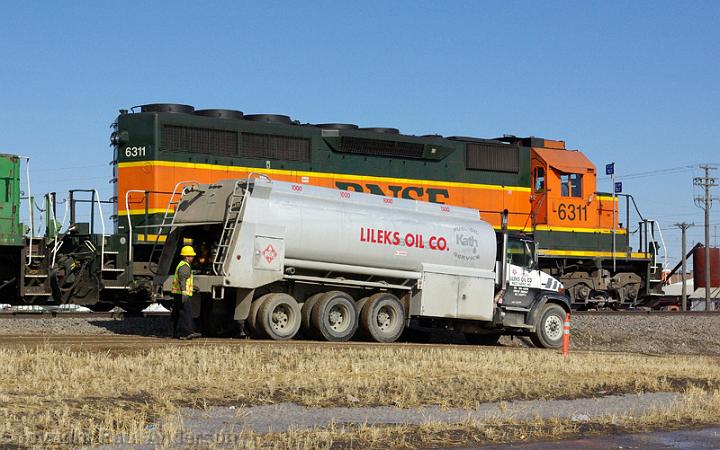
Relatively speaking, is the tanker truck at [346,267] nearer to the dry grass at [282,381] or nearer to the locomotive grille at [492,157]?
the dry grass at [282,381]

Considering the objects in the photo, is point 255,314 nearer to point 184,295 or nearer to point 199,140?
point 184,295

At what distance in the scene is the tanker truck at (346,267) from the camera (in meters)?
19.4

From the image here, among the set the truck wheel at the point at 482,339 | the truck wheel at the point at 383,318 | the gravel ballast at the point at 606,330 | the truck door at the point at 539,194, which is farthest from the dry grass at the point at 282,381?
the truck door at the point at 539,194

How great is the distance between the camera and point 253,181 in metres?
19.4

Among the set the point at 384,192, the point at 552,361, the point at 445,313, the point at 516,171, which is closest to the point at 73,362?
the point at 552,361

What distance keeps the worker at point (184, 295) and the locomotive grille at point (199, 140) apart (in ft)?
14.7

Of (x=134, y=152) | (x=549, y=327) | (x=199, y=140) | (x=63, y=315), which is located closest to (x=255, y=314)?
(x=199, y=140)

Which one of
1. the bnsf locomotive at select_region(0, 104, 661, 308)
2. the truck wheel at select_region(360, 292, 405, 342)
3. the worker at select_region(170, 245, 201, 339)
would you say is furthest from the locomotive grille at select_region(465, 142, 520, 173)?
the worker at select_region(170, 245, 201, 339)

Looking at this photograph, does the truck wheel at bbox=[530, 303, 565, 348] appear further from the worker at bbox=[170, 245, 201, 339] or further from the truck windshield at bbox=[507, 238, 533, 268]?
the worker at bbox=[170, 245, 201, 339]

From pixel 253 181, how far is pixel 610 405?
8907 millimetres

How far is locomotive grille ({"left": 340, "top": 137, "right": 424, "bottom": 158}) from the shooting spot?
2559 centimetres

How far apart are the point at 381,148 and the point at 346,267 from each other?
6243mm

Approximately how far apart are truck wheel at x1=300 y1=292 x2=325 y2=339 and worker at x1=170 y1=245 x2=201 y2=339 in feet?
7.32

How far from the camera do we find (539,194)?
28938 millimetres
